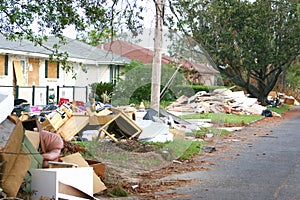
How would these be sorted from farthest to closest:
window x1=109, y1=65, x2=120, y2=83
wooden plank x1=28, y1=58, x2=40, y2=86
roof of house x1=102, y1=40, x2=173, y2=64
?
wooden plank x1=28, y1=58, x2=40, y2=86
window x1=109, y1=65, x2=120, y2=83
roof of house x1=102, y1=40, x2=173, y2=64

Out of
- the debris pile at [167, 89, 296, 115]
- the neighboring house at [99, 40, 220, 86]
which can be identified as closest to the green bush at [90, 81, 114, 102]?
the neighboring house at [99, 40, 220, 86]

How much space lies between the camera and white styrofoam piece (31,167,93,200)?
720 cm

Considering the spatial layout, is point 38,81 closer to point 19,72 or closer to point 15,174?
point 19,72

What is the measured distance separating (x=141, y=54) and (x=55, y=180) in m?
7.62

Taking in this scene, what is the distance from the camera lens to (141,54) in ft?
47.2

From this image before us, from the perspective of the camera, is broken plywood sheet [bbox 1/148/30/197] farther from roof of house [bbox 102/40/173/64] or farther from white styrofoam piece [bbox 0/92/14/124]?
roof of house [bbox 102/40/173/64]

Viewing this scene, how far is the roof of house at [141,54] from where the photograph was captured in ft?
39.8

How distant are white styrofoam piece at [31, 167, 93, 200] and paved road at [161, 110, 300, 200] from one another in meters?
1.79

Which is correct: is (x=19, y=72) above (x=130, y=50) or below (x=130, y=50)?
below

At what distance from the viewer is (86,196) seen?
7.57 meters

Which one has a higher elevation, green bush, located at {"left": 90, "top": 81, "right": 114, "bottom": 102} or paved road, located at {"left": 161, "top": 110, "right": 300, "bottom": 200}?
green bush, located at {"left": 90, "top": 81, "right": 114, "bottom": 102}

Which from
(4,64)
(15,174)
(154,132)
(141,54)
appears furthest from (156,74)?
(4,64)

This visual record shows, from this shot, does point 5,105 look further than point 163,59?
No

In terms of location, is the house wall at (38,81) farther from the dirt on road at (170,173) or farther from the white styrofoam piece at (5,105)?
the white styrofoam piece at (5,105)
